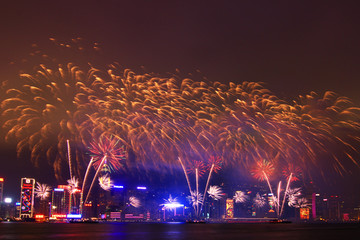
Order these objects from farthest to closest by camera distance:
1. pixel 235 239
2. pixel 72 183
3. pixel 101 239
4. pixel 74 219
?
pixel 74 219 → pixel 72 183 → pixel 235 239 → pixel 101 239

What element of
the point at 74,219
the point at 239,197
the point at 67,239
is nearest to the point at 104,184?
the point at 239,197

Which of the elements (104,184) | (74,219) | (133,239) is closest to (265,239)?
(133,239)

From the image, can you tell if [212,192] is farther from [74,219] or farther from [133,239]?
[74,219]

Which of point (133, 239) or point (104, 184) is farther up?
point (104, 184)

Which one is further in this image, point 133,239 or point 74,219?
point 74,219

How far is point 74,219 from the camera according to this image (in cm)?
19575

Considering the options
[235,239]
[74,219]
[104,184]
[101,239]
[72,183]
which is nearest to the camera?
[101,239]

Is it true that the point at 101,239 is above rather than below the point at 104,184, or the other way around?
below

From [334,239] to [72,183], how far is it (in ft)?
224

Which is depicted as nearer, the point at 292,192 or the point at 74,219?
the point at 292,192

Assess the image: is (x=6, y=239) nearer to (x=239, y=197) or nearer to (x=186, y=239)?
(x=186, y=239)

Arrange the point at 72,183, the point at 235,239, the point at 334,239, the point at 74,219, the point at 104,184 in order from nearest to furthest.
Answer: the point at 235,239 < the point at 334,239 < the point at 104,184 < the point at 72,183 < the point at 74,219

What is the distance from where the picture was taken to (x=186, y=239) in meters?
62.0

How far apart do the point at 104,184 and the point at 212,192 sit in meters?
28.6
